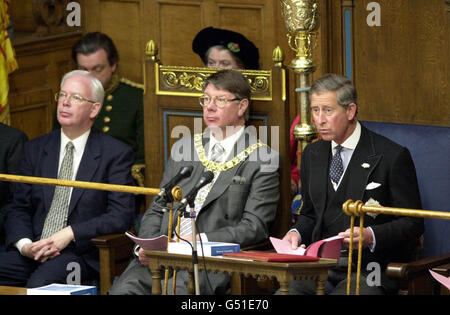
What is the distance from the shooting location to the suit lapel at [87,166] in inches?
193

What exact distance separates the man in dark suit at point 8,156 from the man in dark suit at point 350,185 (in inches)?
64.8

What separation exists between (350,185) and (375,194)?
0.43 ft

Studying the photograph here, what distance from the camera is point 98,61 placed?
19.7ft

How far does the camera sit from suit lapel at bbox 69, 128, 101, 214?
4.89 meters

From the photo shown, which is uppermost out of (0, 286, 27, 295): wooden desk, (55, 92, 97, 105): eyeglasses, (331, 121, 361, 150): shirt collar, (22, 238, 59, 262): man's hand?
(55, 92, 97, 105): eyeglasses

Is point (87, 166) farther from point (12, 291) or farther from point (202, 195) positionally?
point (12, 291)

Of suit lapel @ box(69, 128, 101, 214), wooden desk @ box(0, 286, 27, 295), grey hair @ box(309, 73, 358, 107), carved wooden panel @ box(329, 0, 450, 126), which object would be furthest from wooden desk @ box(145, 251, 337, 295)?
carved wooden panel @ box(329, 0, 450, 126)

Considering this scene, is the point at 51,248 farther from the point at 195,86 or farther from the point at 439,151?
the point at 439,151

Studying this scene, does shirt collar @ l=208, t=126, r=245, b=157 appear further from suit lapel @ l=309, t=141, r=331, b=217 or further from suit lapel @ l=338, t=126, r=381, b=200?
suit lapel @ l=338, t=126, r=381, b=200

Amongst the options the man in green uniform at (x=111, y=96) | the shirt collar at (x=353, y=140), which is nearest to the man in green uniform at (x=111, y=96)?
the man in green uniform at (x=111, y=96)

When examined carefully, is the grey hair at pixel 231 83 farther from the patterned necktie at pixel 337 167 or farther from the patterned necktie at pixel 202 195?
the patterned necktie at pixel 337 167

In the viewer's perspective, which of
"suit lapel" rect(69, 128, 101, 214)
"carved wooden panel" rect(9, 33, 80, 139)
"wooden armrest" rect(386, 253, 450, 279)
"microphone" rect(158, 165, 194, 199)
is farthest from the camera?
"carved wooden panel" rect(9, 33, 80, 139)

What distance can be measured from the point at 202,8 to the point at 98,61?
1060mm
